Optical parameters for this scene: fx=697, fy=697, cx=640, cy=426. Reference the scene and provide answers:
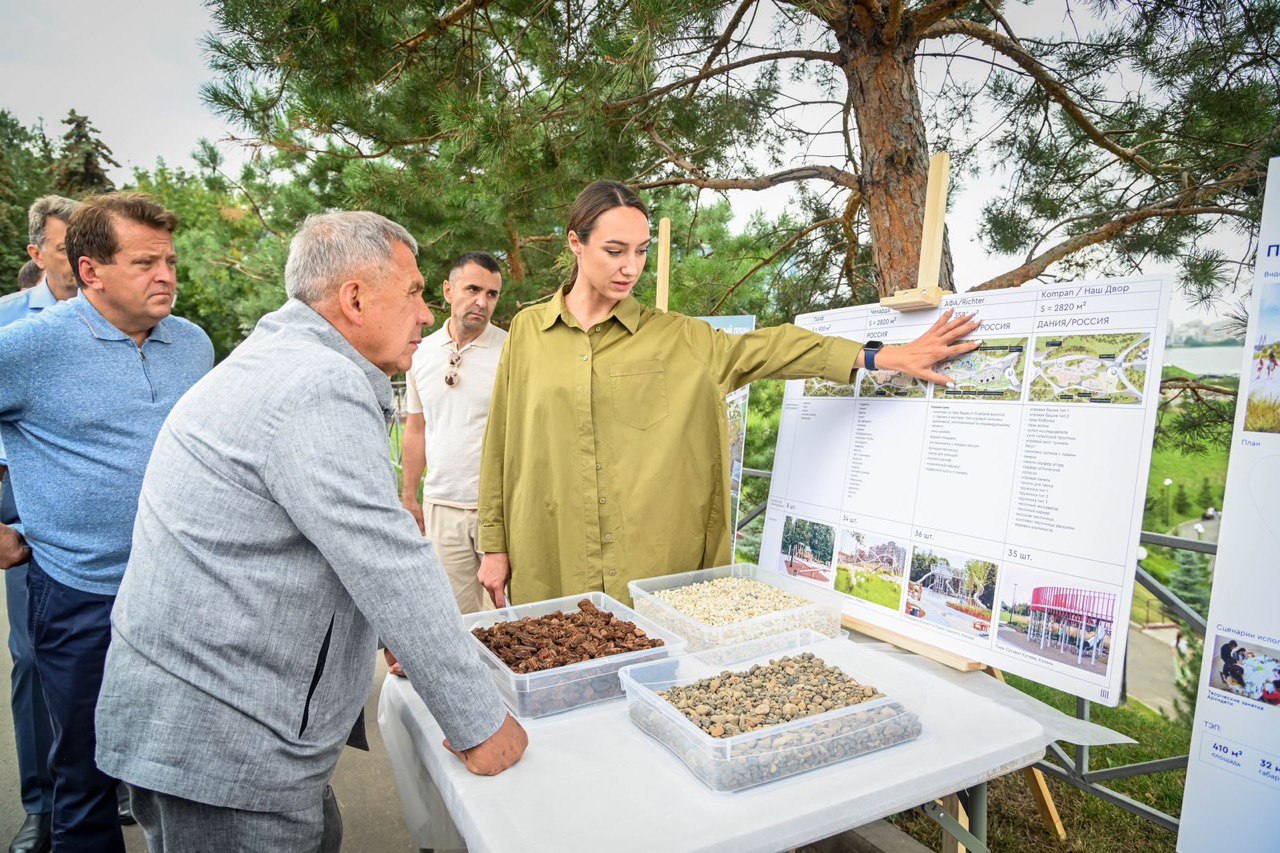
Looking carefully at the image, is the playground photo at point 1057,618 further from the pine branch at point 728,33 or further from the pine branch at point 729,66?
the pine branch at point 728,33

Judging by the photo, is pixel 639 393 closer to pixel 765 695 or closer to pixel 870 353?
pixel 870 353

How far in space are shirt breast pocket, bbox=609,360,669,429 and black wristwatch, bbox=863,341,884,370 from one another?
502mm

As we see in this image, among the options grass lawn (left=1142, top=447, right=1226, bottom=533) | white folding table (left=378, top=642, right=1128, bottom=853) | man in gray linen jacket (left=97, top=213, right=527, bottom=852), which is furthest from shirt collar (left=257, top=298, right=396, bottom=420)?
grass lawn (left=1142, top=447, right=1226, bottom=533)

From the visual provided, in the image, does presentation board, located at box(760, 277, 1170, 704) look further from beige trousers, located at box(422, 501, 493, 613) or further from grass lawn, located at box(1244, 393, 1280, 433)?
beige trousers, located at box(422, 501, 493, 613)

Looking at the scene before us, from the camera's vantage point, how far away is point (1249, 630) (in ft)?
3.94

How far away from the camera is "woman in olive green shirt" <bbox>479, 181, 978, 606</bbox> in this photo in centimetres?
178

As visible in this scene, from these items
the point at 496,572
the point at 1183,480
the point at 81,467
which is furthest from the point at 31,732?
the point at 1183,480

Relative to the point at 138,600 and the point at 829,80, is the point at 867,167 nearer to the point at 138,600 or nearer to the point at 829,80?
the point at 829,80

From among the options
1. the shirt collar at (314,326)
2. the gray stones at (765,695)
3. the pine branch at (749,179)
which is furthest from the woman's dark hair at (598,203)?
the pine branch at (749,179)

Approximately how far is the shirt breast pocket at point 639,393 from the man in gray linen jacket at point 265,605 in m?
0.84

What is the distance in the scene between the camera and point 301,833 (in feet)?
3.52

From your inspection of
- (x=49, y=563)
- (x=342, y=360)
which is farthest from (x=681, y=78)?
(x=49, y=563)

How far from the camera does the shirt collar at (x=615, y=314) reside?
1.83 metres

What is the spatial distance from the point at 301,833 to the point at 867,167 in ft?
8.47
